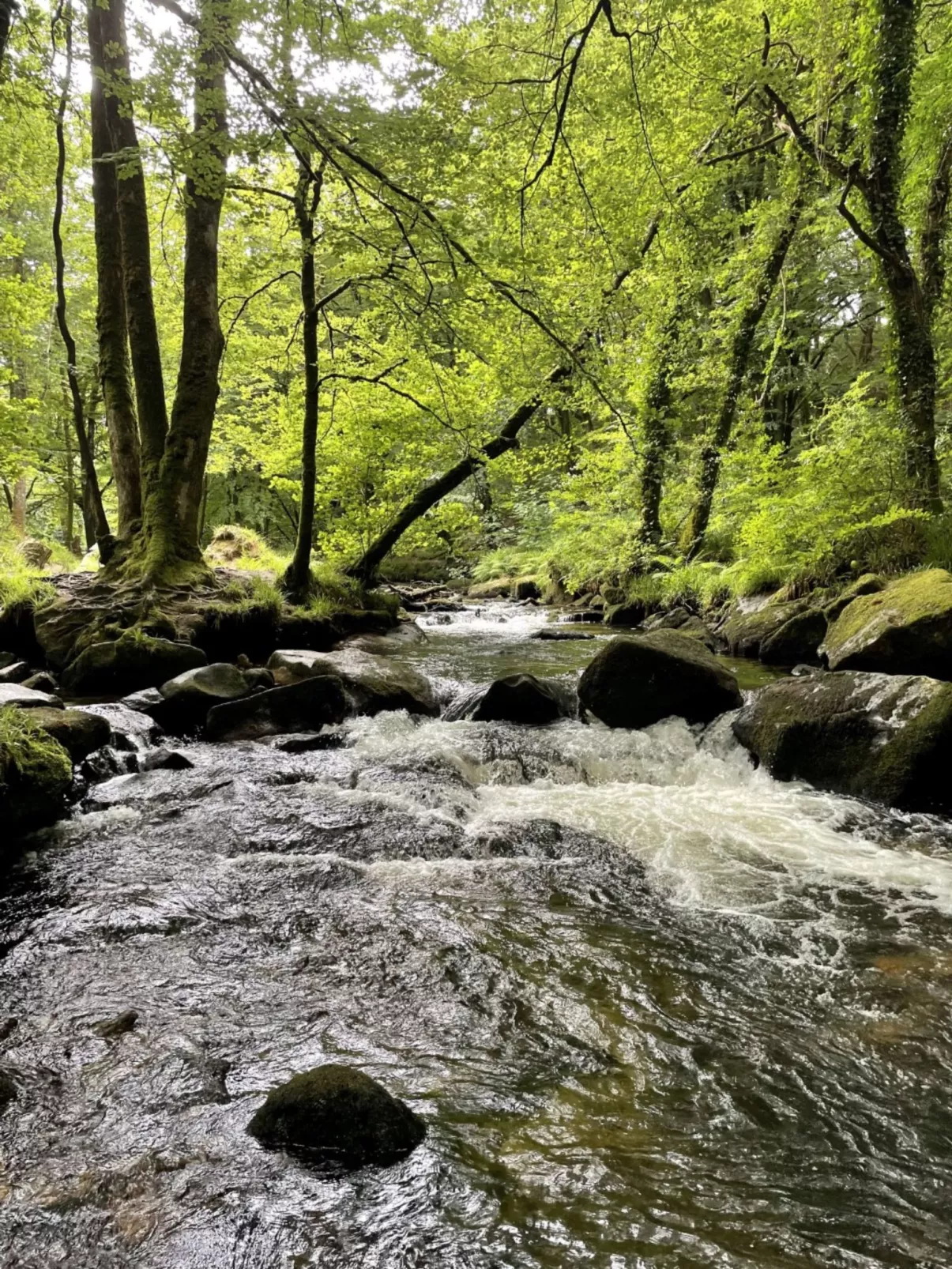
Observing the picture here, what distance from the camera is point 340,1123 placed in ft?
6.85

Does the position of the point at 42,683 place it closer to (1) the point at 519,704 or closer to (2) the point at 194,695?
(2) the point at 194,695

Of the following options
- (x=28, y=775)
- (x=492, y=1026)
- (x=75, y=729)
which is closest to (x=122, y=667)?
(x=75, y=729)

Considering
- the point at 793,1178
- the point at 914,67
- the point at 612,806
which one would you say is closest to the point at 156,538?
the point at 612,806

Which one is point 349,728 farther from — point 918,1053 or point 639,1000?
point 918,1053

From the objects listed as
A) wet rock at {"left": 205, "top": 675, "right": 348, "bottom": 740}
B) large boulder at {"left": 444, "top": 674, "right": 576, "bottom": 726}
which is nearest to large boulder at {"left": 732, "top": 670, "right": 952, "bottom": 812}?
large boulder at {"left": 444, "top": 674, "right": 576, "bottom": 726}

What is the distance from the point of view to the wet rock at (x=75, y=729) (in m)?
5.45

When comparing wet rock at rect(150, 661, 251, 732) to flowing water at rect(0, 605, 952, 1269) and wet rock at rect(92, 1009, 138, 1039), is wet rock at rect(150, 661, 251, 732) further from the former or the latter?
wet rock at rect(92, 1009, 138, 1039)

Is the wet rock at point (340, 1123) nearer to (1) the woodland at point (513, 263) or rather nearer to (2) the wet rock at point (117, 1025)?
(2) the wet rock at point (117, 1025)

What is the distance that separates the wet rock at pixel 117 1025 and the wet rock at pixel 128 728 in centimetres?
382

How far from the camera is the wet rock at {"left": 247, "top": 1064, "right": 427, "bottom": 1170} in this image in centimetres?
206

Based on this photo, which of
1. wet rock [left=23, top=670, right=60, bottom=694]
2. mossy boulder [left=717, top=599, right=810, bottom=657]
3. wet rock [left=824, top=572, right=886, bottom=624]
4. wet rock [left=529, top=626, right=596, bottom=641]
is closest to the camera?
wet rock [left=23, top=670, right=60, bottom=694]

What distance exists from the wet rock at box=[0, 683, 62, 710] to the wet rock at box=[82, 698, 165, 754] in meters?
0.29

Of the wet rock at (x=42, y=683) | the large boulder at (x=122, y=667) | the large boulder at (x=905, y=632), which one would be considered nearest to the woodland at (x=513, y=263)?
the large boulder at (x=905, y=632)

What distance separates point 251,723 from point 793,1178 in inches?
244
